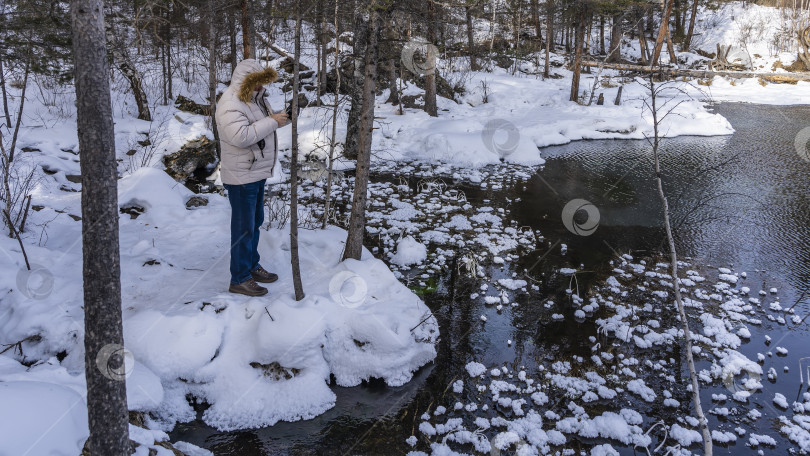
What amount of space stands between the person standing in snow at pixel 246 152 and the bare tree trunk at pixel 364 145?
1.01 m

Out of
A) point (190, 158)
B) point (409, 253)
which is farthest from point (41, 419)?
point (190, 158)

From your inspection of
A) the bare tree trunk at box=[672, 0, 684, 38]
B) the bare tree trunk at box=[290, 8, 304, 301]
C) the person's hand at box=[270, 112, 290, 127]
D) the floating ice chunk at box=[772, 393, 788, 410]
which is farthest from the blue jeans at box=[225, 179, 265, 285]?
the bare tree trunk at box=[672, 0, 684, 38]

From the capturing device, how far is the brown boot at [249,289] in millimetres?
4855

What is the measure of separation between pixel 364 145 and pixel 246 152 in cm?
139

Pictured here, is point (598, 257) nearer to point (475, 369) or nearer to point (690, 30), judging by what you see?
point (475, 369)

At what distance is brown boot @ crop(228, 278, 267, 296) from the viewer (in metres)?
4.86

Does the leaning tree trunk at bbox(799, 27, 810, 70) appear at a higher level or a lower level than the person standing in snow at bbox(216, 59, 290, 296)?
higher

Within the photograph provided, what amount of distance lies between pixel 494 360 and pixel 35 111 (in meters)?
13.0

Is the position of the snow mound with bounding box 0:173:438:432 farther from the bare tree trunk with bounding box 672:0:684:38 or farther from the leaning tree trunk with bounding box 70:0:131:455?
the bare tree trunk with bounding box 672:0:684:38

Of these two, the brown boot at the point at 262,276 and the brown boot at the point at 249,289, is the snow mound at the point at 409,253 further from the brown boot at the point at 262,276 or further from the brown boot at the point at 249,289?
the brown boot at the point at 249,289

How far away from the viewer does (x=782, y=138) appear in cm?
1562

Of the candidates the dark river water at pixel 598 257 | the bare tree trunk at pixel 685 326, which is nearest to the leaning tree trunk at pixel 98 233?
the dark river water at pixel 598 257

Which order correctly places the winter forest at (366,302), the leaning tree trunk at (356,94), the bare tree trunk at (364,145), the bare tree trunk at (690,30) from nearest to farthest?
1. the winter forest at (366,302)
2. the bare tree trunk at (364,145)
3. the leaning tree trunk at (356,94)
4. the bare tree trunk at (690,30)

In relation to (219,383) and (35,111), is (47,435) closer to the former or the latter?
(219,383)
